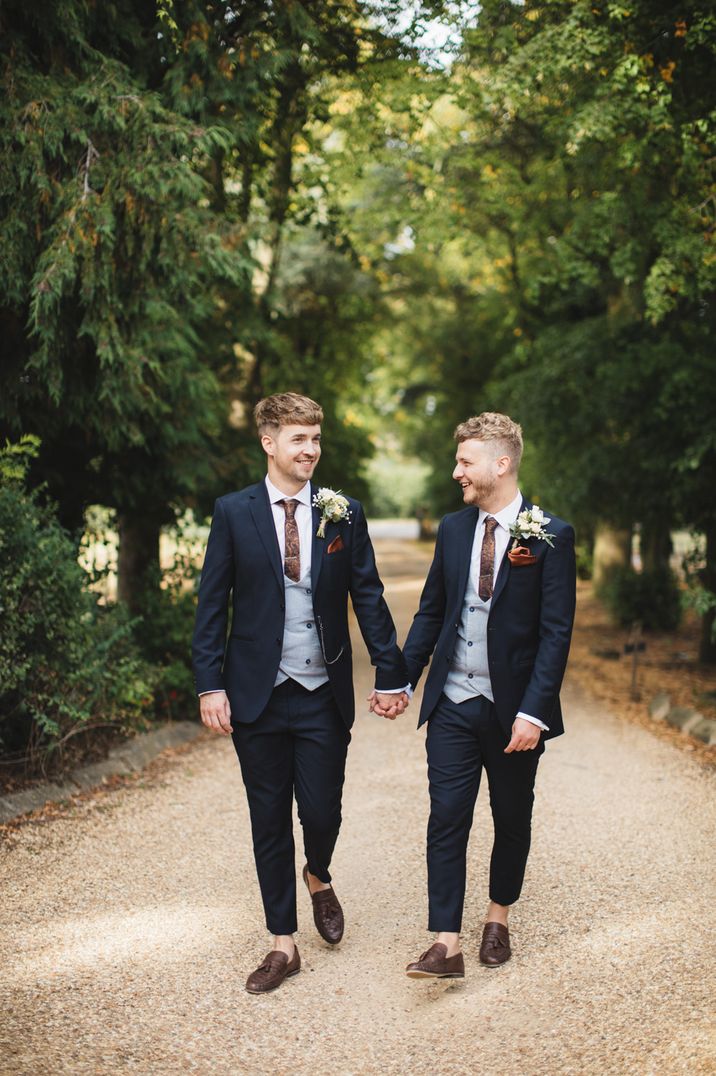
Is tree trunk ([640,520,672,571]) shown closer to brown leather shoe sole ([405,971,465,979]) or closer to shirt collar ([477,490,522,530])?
shirt collar ([477,490,522,530])

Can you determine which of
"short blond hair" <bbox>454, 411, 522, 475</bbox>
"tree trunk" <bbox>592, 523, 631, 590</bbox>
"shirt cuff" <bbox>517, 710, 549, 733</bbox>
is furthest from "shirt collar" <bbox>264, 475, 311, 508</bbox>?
"tree trunk" <bbox>592, 523, 631, 590</bbox>

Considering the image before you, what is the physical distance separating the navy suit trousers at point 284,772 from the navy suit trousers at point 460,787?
0.42 metres

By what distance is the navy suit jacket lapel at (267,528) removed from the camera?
3891 millimetres

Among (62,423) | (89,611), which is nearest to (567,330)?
(62,423)

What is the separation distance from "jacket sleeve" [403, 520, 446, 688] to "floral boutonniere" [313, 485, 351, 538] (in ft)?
1.35

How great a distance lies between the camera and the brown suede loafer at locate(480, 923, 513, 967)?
409cm

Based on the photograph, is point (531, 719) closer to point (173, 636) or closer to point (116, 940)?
point (116, 940)

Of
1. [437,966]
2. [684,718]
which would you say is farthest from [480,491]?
[684,718]

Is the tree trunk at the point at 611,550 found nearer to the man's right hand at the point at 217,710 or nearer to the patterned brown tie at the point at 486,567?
the patterned brown tie at the point at 486,567

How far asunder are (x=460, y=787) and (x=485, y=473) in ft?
3.99

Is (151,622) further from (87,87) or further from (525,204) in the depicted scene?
(525,204)

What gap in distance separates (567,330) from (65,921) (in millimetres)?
11356

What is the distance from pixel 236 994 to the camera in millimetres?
3857

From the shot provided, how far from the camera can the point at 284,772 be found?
4.02m
